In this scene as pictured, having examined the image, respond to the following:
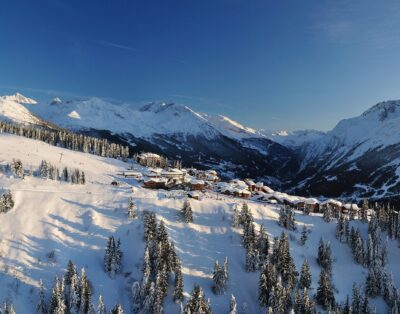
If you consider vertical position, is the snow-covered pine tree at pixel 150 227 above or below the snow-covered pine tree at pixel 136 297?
above

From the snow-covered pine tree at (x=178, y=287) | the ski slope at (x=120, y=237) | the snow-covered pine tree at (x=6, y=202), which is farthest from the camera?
the snow-covered pine tree at (x=6, y=202)

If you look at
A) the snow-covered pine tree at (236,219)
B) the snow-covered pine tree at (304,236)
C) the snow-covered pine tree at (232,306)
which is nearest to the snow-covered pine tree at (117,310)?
the snow-covered pine tree at (232,306)

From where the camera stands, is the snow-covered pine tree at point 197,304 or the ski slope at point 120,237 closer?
the snow-covered pine tree at point 197,304

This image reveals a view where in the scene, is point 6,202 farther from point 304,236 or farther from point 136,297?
point 304,236

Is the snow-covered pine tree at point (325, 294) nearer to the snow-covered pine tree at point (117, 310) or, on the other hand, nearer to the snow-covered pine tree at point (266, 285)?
the snow-covered pine tree at point (266, 285)

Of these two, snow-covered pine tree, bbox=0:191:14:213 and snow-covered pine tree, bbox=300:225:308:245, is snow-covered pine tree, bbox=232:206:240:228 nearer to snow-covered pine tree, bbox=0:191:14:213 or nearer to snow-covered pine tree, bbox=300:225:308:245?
snow-covered pine tree, bbox=300:225:308:245

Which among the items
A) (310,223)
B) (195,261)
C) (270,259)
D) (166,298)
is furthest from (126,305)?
(310,223)

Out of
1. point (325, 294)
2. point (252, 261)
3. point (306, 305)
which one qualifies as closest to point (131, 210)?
point (252, 261)

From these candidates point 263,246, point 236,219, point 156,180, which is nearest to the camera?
point 263,246
